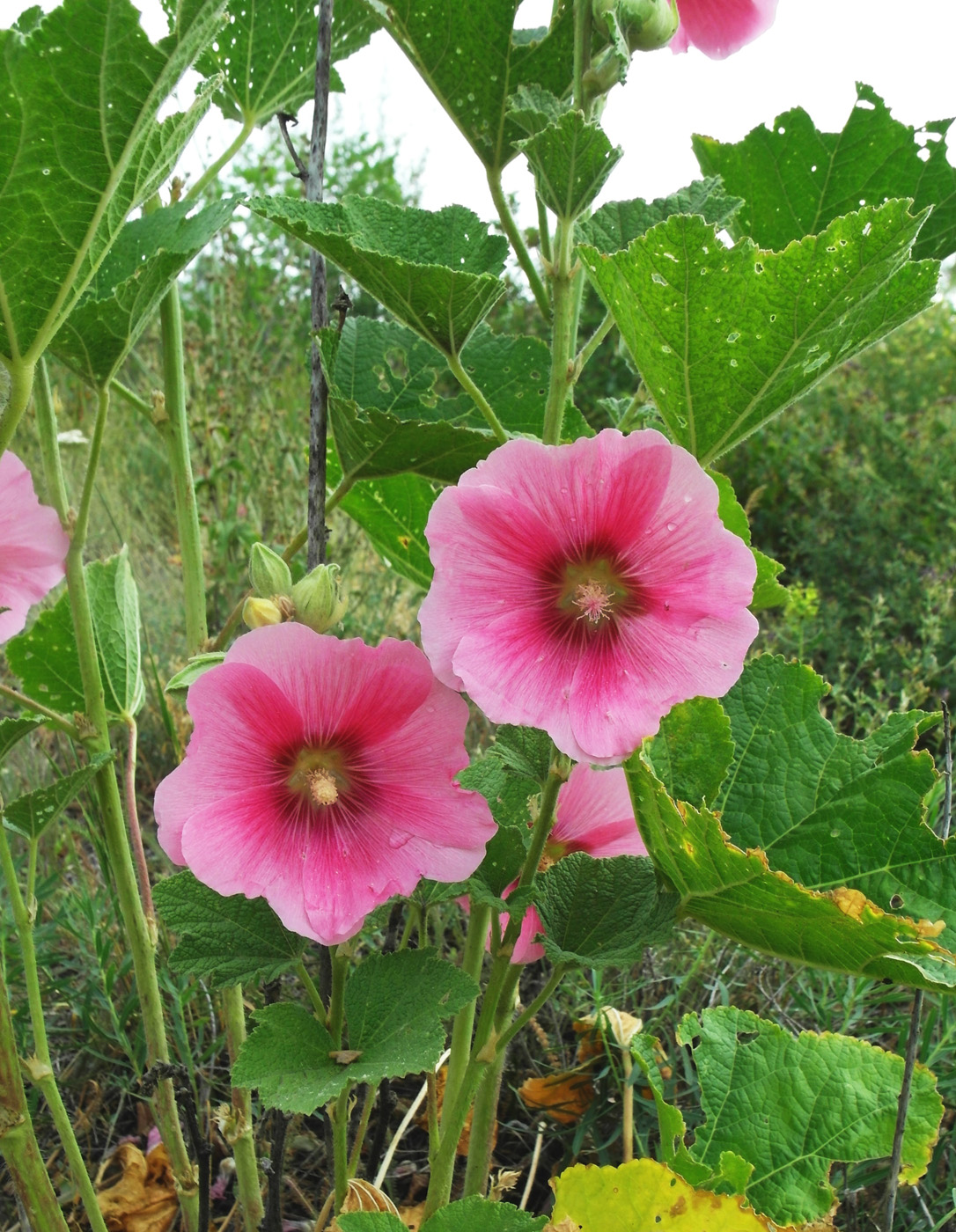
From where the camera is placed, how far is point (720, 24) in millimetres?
781

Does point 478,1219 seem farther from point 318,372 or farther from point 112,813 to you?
point 318,372

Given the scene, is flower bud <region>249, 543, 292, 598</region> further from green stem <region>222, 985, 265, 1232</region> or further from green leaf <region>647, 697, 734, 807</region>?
green stem <region>222, 985, 265, 1232</region>

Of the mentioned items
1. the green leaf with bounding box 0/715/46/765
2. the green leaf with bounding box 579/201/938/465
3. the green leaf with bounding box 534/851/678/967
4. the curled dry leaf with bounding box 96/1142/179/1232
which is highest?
the green leaf with bounding box 579/201/938/465

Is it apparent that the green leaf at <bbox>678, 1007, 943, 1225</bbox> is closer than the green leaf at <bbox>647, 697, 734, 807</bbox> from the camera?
No

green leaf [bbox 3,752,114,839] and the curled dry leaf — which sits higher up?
green leaf [bbox 3,752,114,839]

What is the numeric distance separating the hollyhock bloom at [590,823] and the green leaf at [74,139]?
0.49 metres

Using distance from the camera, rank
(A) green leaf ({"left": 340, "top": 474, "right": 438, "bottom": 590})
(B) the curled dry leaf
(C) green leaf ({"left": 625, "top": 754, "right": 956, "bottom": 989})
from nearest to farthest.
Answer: (C) green leaf ({"left": 625, "top": 754, "right": 956, "bottom": 989}), (A) green leaf ({"left": 340, "top": 474, "right": 438, "bottom": 590}), (B) the curled dry leaf

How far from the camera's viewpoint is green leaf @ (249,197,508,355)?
617mm

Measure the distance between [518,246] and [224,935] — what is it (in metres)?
0.51

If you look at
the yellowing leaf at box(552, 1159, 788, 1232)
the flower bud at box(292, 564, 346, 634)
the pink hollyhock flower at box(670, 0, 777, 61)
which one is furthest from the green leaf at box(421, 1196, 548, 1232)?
the pink hollyhock flower at box(670, 0, 777, 61)

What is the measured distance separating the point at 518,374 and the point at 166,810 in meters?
0.46

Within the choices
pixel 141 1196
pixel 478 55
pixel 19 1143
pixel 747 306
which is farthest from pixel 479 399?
pixel 141 1196

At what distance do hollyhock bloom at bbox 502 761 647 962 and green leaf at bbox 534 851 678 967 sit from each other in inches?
3.1

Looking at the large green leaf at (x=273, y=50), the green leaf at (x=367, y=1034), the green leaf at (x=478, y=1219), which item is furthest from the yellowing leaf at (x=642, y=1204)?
the large green leaf at (x=273, y=50)
